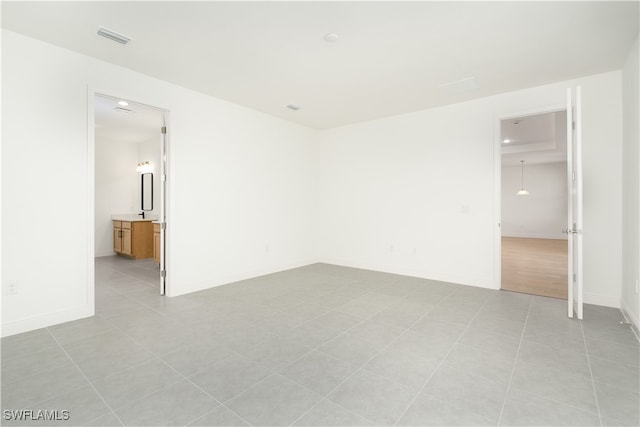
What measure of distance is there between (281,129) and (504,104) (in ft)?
12.1

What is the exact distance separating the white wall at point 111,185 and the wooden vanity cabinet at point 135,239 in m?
0.57

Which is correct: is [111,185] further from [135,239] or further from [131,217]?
[135,239]

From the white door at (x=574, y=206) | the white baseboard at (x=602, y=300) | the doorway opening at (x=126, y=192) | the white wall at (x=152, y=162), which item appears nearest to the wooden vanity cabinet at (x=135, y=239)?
the doorway opening at (x=126, y=192)

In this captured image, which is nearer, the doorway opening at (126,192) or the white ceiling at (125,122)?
the white ceiling at (125,122)

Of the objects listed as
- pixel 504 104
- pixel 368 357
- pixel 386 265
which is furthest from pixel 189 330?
pixel 504 104

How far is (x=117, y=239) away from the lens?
7.14 m

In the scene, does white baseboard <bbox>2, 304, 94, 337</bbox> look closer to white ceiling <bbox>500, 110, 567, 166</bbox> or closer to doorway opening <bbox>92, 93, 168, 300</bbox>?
doorway opening <bbox>92, 93, 168, 300</bbox>

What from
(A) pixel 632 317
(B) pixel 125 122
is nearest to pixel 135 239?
(B) pixel 125 122

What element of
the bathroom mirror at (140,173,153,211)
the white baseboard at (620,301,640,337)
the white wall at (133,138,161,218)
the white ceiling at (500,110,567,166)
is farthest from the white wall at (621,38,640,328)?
the bathroom mirror at (140,173,153,211)

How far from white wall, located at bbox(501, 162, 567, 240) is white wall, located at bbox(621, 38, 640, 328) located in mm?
9457

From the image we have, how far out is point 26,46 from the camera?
9.57ft

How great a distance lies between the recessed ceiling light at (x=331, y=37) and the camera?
2.87 meters

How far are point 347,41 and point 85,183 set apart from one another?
3154 mm
